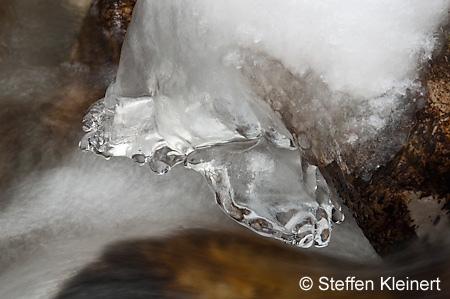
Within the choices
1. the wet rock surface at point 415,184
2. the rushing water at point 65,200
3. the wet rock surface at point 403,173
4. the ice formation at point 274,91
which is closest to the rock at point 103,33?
the rushing water at point 65,200

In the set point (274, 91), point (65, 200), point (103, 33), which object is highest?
point (274, 91)

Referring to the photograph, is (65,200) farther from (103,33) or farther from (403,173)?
(403,173)

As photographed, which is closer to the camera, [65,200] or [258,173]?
[258,173]

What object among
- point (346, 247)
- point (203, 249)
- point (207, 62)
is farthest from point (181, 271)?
point (207, 62)

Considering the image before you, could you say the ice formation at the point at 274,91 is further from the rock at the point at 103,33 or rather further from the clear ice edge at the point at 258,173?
the rock at the point at 103,33

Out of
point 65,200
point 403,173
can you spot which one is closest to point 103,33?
point 65,200

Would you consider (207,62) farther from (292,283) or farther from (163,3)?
(292,283)
